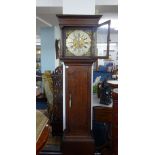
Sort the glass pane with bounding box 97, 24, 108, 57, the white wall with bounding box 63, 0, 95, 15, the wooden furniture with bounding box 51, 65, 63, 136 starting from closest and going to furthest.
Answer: the white wall with bounding box 63, 0, 95, 15
the glass pane with bounding box 97, 24, 108, 57
the wooden furniture with bounding box 51, 65, 63, 136

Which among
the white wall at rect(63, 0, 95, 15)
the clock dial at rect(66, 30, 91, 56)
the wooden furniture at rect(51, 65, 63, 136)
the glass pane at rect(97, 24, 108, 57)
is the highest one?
the white wall at rect(63, 0, 95, 15)

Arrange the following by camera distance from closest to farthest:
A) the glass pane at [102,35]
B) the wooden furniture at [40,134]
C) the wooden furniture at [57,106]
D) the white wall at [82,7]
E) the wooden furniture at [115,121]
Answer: the wooden furniture at [40,134] < the wooden furniture at [115,121] < the white wall at [82,7] < the glass pane at [102,35] < the wooden furniture at [57,106]

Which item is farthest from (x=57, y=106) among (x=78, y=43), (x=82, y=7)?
(x=82, y=7)

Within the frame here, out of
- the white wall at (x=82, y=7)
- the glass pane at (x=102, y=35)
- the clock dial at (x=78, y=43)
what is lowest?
the clock dial at (x=78, y=43)

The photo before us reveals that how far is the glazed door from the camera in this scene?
10.8ft

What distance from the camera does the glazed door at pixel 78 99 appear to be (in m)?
3.29

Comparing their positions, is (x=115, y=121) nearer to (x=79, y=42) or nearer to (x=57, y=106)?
(x=79, y=42)

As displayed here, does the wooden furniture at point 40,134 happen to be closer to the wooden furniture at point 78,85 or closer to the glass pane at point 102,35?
the wooden furniture at point 78,85

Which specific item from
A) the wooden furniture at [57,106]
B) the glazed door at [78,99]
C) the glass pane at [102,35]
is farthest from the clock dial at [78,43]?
the wooden furniture at [57,106]

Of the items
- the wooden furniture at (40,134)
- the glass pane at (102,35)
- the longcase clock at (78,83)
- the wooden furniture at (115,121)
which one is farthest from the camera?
the glass pane at (102,35)

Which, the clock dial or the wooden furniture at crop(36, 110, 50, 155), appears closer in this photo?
the wooden furniture at crop(36, 110, 50, 155)

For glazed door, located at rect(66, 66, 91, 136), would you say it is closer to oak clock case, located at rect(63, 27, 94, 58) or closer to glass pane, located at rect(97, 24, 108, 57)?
oak clock case, located at rect(63, 27, 94, 58)

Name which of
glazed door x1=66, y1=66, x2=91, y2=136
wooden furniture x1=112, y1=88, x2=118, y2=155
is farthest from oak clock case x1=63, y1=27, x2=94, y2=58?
wooden furniture x1=112, y1=88, x2=118, y2=155
